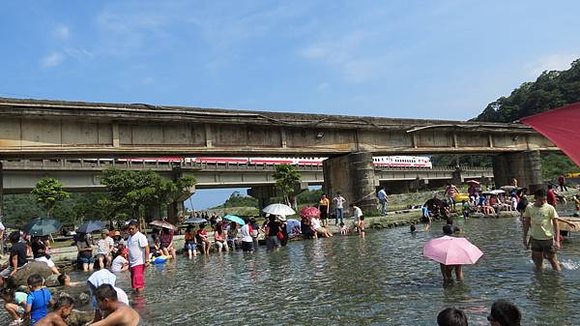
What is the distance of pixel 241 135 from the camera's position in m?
27.1

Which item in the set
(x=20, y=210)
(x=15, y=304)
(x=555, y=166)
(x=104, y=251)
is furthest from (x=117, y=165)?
(x=555, y=166)

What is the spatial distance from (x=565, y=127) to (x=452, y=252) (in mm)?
5961

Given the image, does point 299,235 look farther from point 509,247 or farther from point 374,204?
point 509,247

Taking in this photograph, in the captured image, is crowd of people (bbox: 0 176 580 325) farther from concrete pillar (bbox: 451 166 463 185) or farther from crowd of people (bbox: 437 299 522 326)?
concrete pillar (bbox: 451 166 463 185)

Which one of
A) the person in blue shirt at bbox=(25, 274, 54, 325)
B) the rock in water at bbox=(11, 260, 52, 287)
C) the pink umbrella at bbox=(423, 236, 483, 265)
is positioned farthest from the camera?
the rock in water at bbox=(11, 260, 52, 287)

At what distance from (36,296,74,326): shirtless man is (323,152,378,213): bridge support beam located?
2348 centimetres

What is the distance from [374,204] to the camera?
29547 millimetres

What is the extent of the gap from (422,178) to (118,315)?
83351 mm

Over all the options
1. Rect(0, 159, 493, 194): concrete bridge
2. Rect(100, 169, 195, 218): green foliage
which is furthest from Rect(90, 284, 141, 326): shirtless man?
Rect(0, 159, 493, 194): concrete bridge

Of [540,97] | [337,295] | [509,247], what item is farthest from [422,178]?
[337,295]

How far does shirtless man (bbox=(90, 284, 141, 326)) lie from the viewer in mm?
5699

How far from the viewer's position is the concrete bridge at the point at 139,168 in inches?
1737

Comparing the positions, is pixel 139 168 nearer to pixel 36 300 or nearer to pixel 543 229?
pixel 36 300

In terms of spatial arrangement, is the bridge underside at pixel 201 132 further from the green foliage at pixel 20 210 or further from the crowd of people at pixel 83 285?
the green foliage at pixel 20 210
